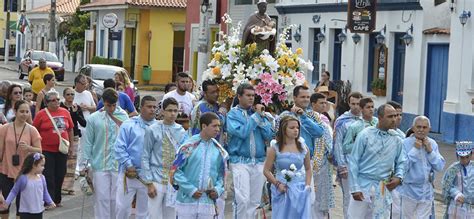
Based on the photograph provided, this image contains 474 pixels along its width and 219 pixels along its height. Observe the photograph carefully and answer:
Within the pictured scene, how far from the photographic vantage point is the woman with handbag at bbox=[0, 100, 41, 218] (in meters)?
13.6

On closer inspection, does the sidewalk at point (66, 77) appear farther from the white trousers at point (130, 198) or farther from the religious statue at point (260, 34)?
the white trousers at point (130, 198)

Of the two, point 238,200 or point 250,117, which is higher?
point 250,117

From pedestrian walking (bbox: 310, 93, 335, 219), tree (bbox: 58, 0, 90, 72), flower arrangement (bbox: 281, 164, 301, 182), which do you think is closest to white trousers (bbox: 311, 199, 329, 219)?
pedestrian walking (bbox: 310, 93, 335, 219)

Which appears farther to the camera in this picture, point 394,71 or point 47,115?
point 394,71

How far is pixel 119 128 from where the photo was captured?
13.7 m

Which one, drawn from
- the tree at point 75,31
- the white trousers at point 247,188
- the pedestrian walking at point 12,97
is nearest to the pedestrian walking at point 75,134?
the pedestrian walking at point 12,97

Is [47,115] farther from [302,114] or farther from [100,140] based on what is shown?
[302,114]

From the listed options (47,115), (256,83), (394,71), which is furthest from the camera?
(394,71)

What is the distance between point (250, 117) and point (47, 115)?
367 cm

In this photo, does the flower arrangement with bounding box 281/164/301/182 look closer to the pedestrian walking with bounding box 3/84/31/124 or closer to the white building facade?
the pedestrian walking with bounding box 3/84/31/124

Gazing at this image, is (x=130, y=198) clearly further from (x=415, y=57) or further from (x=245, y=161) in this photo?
(x=415, y=57)

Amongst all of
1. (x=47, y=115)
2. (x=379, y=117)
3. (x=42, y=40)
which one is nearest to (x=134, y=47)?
(x=42, y=40)

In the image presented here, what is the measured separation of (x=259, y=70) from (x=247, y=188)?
2.11 m

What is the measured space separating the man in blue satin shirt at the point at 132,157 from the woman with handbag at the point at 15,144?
50.7 inches
